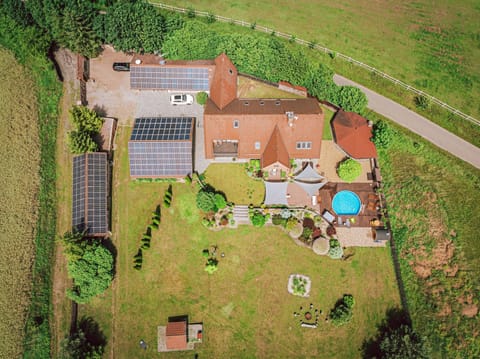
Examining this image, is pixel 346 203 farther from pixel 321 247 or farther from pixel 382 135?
pixel 382 135

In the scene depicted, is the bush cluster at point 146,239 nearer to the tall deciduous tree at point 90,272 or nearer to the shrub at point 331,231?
the tall deciduous tree at point 90,272

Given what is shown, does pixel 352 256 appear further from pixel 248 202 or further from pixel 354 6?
pixel 354 6

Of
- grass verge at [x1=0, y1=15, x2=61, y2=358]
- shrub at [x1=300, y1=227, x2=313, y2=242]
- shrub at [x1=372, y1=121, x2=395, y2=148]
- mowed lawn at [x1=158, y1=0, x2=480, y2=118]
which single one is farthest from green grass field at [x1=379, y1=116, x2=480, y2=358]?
grass verge at [x1=0, y1=15, x2=61, y2=358]

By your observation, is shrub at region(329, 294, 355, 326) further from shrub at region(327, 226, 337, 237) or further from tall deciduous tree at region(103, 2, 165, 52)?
tall deciduous tree at region(103, 2, 165, 52)

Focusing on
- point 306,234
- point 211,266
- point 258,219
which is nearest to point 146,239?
point 211,266

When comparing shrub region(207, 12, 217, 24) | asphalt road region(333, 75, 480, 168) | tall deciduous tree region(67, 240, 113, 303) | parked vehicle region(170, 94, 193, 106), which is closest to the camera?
tall deciduous tree region(67, 240, 113, 303)

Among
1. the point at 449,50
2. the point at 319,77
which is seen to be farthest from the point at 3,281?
the point at 449,50

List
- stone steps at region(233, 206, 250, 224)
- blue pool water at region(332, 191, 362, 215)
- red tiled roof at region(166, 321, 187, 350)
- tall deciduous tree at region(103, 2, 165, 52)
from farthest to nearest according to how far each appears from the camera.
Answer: tall deciduous tree at region(103, 2, 165, 52) → blue pool water at region(332, 191, 362, 215) → stone steps at region(233, 206, 250, 224) → red tiled roof at region(166, 321, 187, 350)
